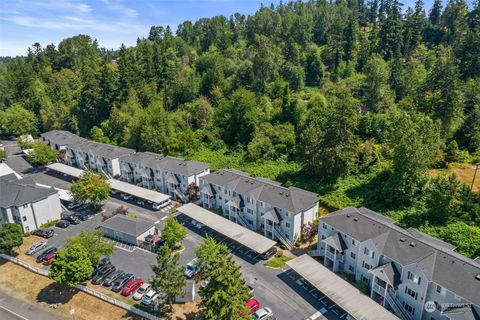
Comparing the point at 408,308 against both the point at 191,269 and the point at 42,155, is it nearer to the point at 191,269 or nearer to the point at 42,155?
the point at 191,269

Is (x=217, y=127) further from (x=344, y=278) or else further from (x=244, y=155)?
(x=344, y=278)

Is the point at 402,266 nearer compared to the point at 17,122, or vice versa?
the point at 402,266

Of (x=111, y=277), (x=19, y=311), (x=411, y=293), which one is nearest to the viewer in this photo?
(x=411, y=293)

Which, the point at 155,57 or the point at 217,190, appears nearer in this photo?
the point at 217,190

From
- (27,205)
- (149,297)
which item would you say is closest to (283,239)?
(149,297)

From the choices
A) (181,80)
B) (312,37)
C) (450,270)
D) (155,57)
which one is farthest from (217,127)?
(312,37)

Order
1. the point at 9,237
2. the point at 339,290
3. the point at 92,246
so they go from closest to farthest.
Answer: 1. the point at 339,290
2. the point at 92,246
3. the point at 9,237

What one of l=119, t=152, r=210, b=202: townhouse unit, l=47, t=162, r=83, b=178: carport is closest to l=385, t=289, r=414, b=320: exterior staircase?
l=119, t=152, r=210, b=202: townhouse unit
